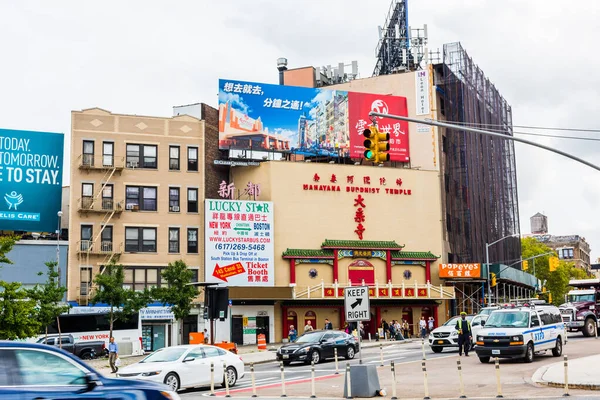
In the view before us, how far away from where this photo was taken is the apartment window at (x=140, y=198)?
2360 inches

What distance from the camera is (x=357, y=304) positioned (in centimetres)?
2217

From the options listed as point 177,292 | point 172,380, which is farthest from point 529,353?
point 177,292

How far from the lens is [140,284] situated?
2318 inches

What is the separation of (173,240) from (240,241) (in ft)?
16.5

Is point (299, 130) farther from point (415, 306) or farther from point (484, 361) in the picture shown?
point (484, 361)

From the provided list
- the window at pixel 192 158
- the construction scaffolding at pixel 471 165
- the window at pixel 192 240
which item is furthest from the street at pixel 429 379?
the construction scaffolding at pixel 471 165

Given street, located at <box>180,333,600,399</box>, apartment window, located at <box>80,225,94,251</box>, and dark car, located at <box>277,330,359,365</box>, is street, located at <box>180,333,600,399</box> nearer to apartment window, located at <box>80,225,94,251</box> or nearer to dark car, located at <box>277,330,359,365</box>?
dark car, located at <box>277,330,359,365</box>

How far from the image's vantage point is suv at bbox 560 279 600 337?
150 ft

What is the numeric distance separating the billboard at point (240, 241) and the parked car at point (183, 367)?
32482 mm

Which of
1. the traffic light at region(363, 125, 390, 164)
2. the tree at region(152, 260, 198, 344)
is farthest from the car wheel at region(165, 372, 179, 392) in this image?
the tree at region(152, 260, 198, 344)

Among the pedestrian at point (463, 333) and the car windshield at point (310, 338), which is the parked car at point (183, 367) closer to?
the car windshield at point (310, 338)

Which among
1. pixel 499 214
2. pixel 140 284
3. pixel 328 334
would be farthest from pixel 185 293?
pixel 499 214

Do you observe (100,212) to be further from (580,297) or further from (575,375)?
(575,375)

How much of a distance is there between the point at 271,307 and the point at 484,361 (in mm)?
33445
